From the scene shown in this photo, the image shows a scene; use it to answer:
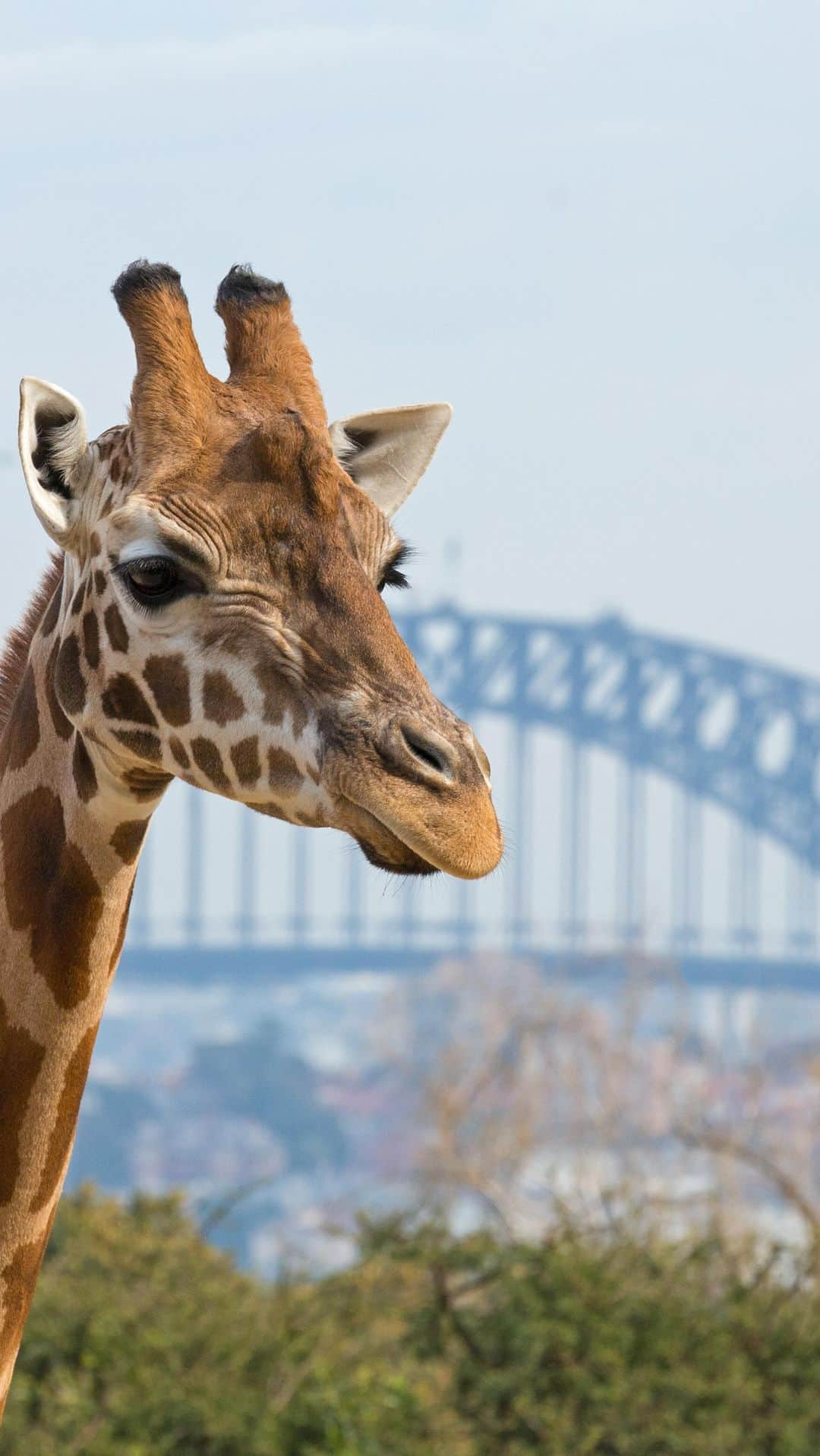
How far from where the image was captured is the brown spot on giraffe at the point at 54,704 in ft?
12.3

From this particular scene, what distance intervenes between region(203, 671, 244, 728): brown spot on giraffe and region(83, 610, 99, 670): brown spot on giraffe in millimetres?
303

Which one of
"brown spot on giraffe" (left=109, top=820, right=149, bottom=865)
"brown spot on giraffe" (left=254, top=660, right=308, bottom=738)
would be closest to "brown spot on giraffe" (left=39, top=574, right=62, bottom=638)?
"brown spot on giraffe" (left=109, top=820, right=149, bottom=865)

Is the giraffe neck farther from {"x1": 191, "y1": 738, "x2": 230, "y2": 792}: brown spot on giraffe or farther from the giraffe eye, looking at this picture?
the giraffe eye

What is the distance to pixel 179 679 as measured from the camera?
337cm

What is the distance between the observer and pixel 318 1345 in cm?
777

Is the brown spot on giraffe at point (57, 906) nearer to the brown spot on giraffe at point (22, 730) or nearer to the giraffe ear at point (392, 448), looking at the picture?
the brown spot on giraffe at point (22, 730)

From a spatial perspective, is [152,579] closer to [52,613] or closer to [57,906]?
[52,613]

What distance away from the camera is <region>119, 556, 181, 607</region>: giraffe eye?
3334 millimetres

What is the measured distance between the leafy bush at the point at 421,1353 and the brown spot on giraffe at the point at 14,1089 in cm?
380

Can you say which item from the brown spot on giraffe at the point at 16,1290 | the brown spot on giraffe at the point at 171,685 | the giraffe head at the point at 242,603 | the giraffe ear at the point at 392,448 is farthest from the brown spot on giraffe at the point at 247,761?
the brown spot on giraffe at the point at 16,1290

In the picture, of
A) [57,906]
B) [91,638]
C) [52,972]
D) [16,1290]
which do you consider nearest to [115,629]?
[91,638]

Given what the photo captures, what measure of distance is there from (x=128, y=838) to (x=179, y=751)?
0.95 ft

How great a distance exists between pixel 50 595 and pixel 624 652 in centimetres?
6126

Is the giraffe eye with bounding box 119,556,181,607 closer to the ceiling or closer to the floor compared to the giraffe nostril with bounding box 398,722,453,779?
closer to the ceiling
